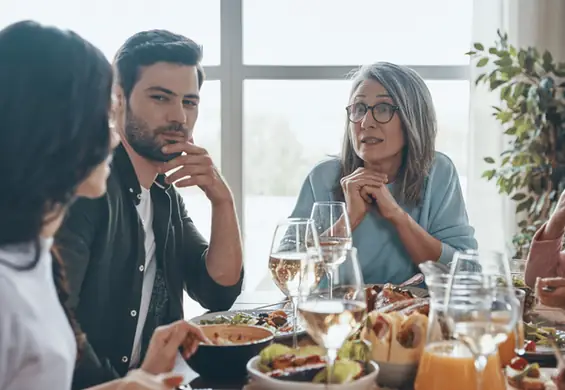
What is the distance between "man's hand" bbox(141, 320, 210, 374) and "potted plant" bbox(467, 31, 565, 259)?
2.26 m

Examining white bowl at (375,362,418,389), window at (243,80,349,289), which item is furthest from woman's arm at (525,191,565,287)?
window at (243,80,349,289)

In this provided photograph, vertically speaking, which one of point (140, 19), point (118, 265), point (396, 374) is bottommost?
point (396, 374)

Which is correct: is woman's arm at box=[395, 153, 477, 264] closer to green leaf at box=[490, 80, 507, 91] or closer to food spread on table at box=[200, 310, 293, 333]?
food spread on table at box=[200, 310, 293, 333]

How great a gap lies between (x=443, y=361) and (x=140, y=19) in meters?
3.12

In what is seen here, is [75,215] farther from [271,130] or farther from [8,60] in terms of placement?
[271,130]

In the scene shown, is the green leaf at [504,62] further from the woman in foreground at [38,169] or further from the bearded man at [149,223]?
the woman in foreground at [38,169]

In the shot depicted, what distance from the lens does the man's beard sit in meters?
1.70

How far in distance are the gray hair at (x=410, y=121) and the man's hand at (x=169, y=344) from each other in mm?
1169

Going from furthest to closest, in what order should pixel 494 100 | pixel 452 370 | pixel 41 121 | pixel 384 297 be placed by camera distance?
pixel 494 100 → pixel 384 297 → pixel 452 370 → pixel 41 121

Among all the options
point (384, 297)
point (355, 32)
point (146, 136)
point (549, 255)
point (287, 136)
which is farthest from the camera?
point (287, 136)

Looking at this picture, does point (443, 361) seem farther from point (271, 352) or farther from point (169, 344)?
point (169, 344)

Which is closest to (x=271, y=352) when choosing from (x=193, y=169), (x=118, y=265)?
(x=118, y=265)

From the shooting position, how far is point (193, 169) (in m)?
1.72

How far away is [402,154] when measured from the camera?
2328 mm
